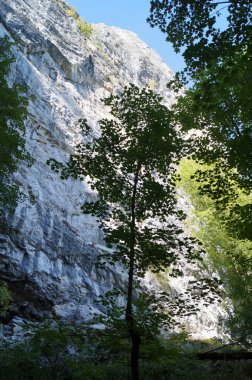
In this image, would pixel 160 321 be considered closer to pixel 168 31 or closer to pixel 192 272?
pixel 168 31

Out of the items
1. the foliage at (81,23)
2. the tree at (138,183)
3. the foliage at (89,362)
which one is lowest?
the foliage at (89,362)

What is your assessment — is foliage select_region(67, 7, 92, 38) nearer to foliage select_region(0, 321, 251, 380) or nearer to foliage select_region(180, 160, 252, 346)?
foliage select_region(180, 160, 252, 346)

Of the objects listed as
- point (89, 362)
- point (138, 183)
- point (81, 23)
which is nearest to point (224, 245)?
point (138, 183)

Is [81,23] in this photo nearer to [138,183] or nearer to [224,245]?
[224,245]

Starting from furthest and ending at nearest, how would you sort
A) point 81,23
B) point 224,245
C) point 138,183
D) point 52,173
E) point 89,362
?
point 81,23
point 52,173
point 224,245
point 89,362
point 138,183

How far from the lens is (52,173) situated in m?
26.2

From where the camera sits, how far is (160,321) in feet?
20.4

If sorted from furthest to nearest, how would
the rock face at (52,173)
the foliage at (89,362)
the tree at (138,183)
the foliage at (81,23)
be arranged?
the foliage at (81,23) < the rock face at (52,173) < the tree at (138,183) < the foliage at (89,362)

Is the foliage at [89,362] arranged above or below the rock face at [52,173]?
below

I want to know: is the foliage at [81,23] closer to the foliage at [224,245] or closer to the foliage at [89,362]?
the foliage at [224,245]

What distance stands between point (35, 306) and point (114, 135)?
11836mm

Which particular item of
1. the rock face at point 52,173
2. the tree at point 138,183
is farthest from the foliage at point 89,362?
the rock face at point 52,173

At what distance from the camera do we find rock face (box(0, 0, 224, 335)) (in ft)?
58.9

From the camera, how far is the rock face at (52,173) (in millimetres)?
17938
